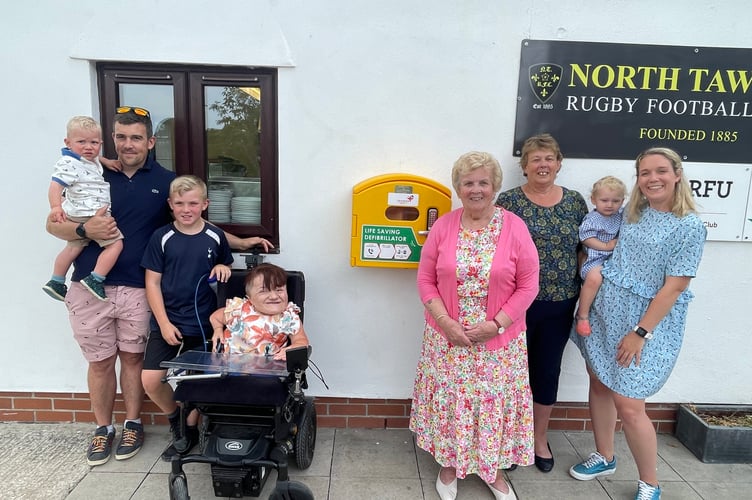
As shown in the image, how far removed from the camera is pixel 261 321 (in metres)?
2.63

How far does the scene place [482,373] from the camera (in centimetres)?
245

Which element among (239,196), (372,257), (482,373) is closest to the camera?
(482,373)

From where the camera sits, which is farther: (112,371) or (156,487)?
(112,371)

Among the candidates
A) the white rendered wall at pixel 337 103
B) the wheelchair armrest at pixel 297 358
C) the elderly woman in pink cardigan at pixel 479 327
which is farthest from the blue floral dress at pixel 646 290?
the wheelchair armrest at pixel 297 358

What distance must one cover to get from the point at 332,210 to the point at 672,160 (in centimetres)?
188

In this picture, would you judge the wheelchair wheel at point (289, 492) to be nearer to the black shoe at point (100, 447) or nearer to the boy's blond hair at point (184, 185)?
the black shoe at point (100, 447)

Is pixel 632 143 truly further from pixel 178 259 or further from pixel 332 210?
pixel 178 259

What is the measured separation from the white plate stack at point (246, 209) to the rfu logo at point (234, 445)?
4.52 feet

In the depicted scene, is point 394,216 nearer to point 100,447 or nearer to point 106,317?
point 106,317

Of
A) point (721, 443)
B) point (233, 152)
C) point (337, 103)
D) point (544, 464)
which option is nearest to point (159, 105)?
point (233, 152)

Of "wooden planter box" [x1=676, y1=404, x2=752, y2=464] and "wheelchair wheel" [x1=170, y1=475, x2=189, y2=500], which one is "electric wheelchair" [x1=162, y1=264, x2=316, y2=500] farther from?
"wooden planter box" [x1=676, y1=404, x2=752, y2=464]

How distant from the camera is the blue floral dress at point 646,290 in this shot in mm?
2279

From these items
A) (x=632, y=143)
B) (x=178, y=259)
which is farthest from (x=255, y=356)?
(x=632, y=143)

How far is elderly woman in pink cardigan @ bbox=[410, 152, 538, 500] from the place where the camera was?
2385 millimetres
